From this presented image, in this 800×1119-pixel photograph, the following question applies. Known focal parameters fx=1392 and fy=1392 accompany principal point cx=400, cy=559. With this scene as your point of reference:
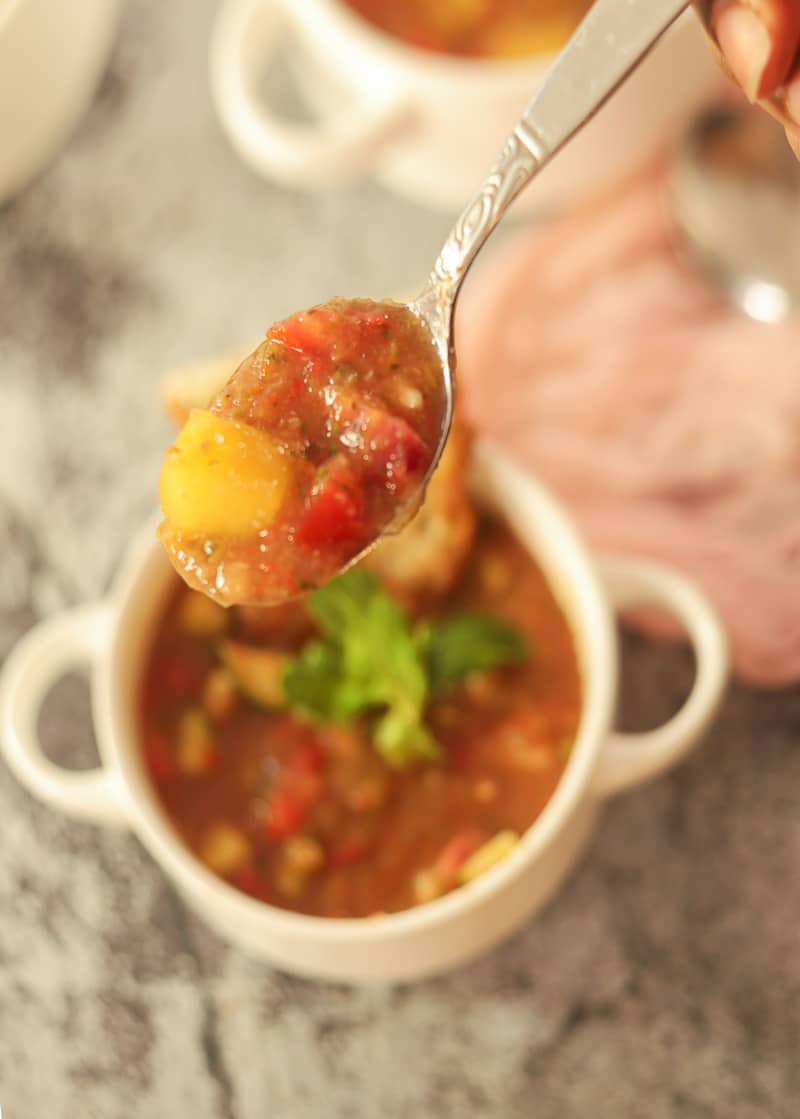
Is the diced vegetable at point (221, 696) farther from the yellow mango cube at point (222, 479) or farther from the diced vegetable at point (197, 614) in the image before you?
the yellow mango cube at point (222, 479)

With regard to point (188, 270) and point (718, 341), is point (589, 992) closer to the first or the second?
point (718, 341)

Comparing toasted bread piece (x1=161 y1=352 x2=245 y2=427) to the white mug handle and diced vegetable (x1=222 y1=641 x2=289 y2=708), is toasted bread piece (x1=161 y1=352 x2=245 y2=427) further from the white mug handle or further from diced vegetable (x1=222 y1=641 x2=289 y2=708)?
the white mug handle

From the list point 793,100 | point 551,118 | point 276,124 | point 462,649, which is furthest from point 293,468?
point 276,124

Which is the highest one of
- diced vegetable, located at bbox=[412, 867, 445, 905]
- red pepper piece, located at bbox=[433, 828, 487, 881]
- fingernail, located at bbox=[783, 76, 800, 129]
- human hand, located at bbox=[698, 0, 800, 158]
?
human hand, located at bbox=[698, 0, 800, 158]

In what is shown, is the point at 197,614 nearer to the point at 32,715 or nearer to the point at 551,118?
the point at 32,715

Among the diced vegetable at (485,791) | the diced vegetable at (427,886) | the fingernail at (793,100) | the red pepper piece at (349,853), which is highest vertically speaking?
the fingernail at (793,100)

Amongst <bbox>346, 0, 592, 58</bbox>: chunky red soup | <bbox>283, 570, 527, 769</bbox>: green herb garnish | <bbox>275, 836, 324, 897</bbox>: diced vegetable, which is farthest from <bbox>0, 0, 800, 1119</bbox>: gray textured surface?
<bbox>346, 0, 592, 58</bbox>: chunky red soup

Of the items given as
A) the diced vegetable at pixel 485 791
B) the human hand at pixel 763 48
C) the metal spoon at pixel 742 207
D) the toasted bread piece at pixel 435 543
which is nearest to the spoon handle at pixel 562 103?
the human hand at pixel 763 48
